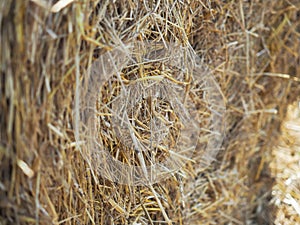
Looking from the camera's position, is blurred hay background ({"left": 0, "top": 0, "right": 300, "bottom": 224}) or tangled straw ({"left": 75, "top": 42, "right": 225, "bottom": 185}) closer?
blurred hay background ({"left": 0, "top": 0, "right": 300, "bottom": 224})

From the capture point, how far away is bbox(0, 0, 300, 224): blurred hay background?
0.85m

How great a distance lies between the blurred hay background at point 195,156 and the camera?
33.6 inches

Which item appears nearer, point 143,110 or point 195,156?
point 143,110

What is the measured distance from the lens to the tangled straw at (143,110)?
40.5 inches

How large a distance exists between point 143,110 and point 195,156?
11.8 inches

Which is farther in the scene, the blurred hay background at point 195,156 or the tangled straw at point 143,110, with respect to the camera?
the tangled straw at point 143,110

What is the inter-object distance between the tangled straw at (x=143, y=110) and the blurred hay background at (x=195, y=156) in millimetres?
32

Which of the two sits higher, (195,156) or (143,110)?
(143,110)

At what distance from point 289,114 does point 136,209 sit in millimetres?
622

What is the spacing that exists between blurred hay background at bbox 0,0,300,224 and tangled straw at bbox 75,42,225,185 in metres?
0.03

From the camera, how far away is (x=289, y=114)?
1.54 metres

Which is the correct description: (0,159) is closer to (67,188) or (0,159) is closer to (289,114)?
(67,188)

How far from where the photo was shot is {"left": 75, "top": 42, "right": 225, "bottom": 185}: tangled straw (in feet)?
3.38

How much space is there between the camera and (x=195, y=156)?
1.41m
